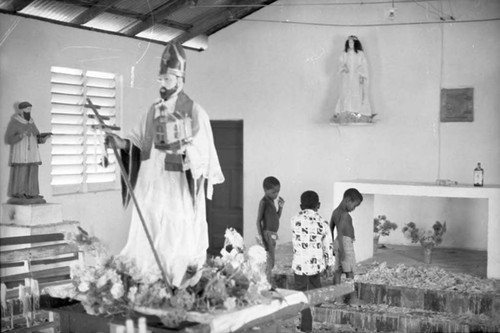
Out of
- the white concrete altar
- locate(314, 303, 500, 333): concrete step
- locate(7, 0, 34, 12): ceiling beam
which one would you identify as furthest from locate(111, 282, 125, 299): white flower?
the white concrete altar

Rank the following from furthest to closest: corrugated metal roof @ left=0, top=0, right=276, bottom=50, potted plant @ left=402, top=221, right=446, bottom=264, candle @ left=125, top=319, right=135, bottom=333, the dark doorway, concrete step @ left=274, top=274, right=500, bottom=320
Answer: the dark doorway, potted plant @ left=402, top=221, right=446, bottom=264, corrugated metal roof @ left=0, top=0, right=276, bottom=50, concrete step @ left=274, top=274, right=500, bottom=320, candle @ left=125, top=319, right=135, bottom=333

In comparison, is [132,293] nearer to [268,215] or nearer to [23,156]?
[268,215]

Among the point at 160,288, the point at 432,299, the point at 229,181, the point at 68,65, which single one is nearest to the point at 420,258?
the point at 432,299

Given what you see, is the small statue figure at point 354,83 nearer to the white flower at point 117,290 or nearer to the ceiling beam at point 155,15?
the ceiling beam at point 155,15

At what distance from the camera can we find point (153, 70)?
10.7 meters

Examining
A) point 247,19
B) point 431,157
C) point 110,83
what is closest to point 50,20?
point 110,83

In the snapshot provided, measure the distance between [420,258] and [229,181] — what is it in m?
4.06

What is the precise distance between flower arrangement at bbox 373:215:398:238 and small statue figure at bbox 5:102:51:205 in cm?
501

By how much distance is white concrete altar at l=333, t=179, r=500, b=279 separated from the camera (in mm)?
9336

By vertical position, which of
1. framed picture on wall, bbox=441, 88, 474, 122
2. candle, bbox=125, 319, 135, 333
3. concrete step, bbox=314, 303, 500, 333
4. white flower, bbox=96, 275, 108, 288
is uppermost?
framed picture on wall, bbox=441, 88, 474, 122

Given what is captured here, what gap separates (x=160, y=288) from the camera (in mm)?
5352

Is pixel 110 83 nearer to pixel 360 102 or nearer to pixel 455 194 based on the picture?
pixel 360 102

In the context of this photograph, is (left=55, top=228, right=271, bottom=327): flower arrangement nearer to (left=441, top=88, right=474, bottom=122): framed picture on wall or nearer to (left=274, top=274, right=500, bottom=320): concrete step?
(left=274, top=274, right=500, bottom=320): concrete step

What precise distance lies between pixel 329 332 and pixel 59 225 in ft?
12.1
